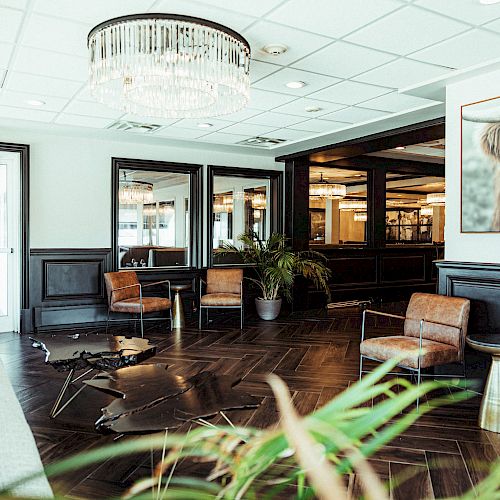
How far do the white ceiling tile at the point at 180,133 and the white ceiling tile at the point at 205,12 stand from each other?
3.16 m

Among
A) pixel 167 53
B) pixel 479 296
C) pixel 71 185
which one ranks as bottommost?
pixel 479 296

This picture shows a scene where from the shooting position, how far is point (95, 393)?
13.4ft

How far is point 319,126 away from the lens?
6238 mm

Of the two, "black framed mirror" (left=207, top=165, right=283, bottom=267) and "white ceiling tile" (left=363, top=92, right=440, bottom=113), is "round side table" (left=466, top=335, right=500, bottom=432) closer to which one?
"white ceiling tile" (left=363, top=92, right=440, bottom=113)

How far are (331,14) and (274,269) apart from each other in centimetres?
465

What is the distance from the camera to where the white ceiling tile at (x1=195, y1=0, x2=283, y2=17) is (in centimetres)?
302

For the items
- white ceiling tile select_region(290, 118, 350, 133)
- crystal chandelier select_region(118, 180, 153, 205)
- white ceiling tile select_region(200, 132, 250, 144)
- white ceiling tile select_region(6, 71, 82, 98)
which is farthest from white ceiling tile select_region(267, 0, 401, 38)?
crystal chandelier select_region(118, 180, 153, 205)

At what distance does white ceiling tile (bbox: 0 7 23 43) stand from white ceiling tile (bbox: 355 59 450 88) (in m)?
2.69

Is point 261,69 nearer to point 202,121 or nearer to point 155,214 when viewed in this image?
point 202,121

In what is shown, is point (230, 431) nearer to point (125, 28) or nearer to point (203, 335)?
point (125, 28)

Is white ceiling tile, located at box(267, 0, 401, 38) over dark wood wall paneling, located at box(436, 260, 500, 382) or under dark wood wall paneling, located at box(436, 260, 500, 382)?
over

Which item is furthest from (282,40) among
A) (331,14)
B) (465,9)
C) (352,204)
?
(352,204)

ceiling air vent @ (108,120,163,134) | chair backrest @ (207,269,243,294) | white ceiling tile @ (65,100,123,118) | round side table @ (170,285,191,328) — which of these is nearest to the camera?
white ceiling tile @ (65,100,123,118)

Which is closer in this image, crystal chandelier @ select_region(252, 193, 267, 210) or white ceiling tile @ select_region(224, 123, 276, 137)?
white ceiling tile @ select_region(224, 123, 276, 137)
